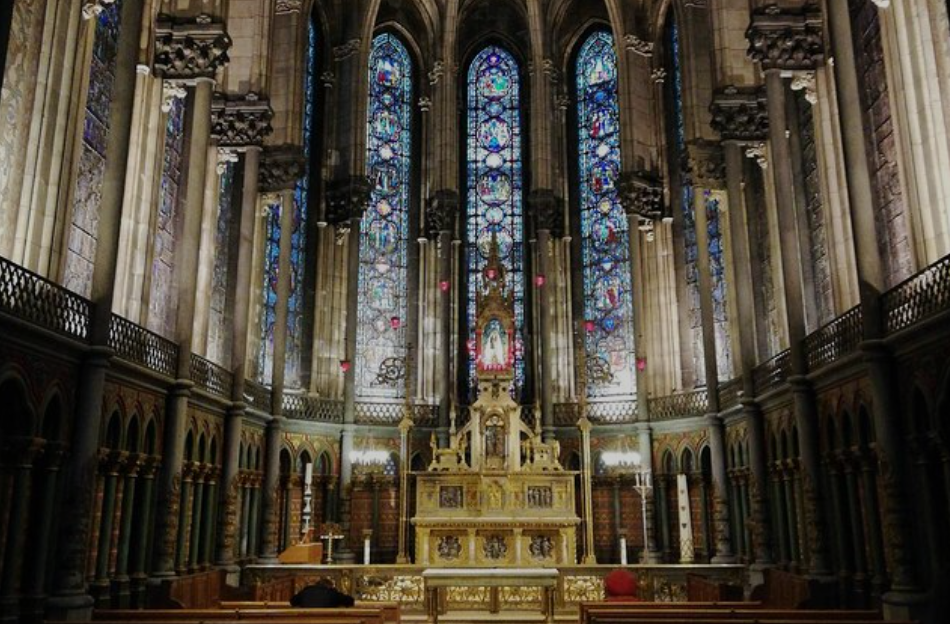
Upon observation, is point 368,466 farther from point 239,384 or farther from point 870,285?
point 870,285

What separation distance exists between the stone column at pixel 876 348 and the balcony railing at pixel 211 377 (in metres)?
13.1

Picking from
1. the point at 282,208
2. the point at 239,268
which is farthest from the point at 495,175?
the point at 239,268

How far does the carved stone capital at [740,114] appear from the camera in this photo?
72.7ft

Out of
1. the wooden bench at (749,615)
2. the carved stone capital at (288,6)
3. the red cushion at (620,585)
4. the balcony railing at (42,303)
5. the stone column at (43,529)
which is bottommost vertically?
the wooden bench at (749,615)

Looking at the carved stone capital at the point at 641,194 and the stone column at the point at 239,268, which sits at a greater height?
the carved stone capital at the point at 641,194

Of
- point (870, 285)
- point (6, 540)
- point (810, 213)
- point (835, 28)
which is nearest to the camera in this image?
point (6, 540)

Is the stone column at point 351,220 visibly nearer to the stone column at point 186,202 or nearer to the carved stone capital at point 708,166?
the stone column at point 186,202

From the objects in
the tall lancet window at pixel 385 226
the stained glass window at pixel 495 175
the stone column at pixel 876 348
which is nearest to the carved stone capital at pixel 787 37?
the stone column at pixel 876 348

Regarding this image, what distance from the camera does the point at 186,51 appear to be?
64.7ft

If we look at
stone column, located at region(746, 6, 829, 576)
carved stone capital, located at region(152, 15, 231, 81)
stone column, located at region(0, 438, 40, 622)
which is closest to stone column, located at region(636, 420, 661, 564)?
stone column, located at region(746, 6, 829, 576)

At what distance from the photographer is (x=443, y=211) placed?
101ft

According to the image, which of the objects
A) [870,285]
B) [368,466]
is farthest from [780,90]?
[368,466]

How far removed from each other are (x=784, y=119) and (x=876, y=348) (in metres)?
7.43

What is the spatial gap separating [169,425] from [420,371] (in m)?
13.6
